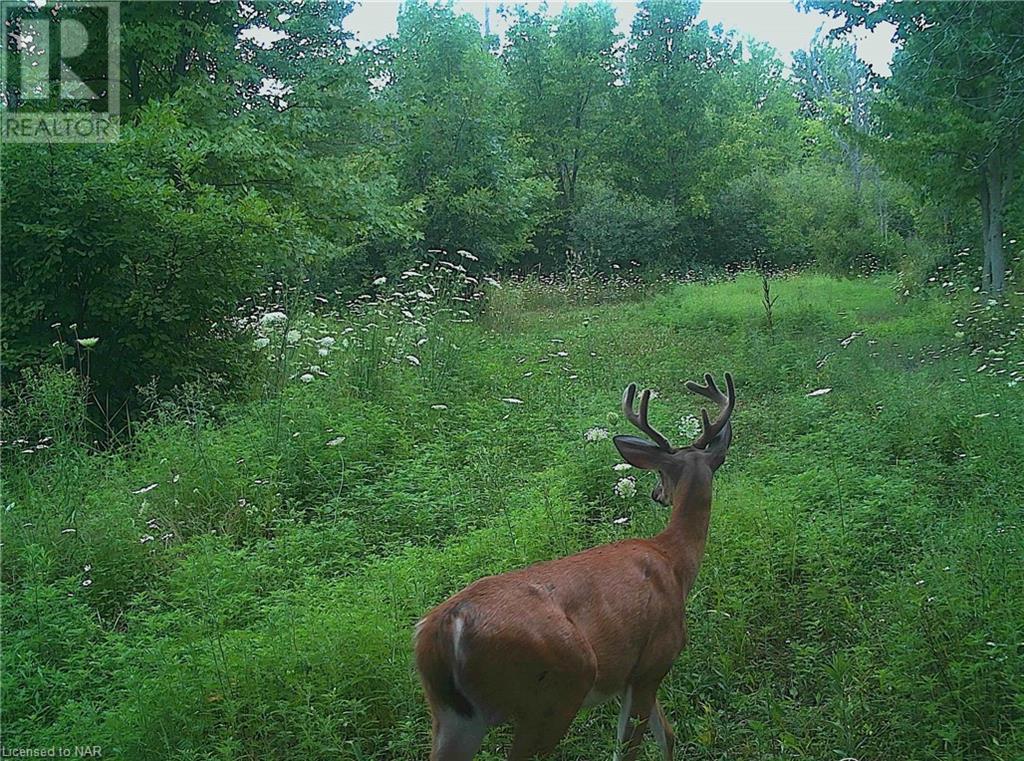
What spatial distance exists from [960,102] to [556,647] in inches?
431

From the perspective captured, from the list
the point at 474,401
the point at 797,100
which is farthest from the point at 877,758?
the point at 797,100

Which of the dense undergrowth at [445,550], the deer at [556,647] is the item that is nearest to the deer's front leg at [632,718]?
the deer at [556,647]

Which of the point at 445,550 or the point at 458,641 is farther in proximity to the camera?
the point at 445,550

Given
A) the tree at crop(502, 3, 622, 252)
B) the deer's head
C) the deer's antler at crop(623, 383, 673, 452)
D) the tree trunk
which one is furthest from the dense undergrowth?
the tree at crop(502, 3, 622, 252)

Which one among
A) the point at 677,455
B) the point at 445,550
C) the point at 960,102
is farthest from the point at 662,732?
the point at 960,102

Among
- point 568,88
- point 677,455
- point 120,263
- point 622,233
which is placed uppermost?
point 568,88

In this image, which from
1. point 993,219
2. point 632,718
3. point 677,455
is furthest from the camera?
point 993,219

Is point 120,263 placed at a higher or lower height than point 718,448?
higher

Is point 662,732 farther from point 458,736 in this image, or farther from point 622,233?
point 622,233

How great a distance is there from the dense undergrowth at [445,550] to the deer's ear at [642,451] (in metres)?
0.71

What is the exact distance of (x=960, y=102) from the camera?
11.3m

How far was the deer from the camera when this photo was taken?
285 centimetres

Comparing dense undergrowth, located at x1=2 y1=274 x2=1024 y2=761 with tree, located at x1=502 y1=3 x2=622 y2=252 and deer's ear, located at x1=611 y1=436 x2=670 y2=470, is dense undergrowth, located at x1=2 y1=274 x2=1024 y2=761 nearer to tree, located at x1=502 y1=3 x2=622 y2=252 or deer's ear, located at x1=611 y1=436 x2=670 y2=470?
deer's ear, located at x1=611 y1=436 x2=670 y2=470

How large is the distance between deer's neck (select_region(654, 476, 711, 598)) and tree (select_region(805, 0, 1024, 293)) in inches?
285
